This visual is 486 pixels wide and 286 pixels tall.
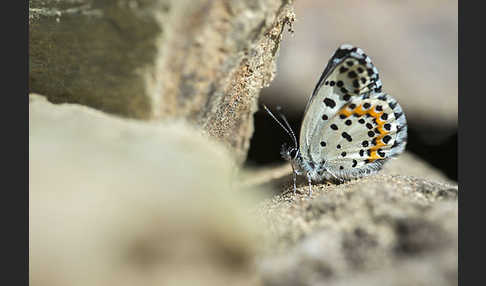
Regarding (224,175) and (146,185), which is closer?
(146,185)

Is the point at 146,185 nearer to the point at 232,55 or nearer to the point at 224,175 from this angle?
the point at 224,175

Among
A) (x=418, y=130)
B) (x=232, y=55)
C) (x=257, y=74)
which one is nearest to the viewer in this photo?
(x=232, y=55)

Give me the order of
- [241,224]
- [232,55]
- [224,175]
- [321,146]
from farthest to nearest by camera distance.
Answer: [321,146]
[232,55]
[224,175]
[241,224]

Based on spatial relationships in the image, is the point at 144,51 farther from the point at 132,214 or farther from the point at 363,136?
the point at 363,136

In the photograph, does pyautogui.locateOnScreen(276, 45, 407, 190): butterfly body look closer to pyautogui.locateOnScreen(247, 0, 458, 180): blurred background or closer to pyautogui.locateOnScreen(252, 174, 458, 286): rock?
pyautogui.locateOnScreen(252, 174, 458, 286): rock

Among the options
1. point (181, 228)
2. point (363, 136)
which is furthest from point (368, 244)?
point (363, 136)

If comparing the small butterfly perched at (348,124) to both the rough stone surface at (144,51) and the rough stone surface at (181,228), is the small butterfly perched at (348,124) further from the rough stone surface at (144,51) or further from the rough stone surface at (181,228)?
the rough stone surface at (181,228)

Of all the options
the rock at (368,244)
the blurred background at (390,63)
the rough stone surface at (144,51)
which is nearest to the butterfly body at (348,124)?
the rough stone surface at (144,51)

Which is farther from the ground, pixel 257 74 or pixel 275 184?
pixel 257 74

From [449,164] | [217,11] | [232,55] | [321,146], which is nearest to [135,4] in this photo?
[217,11]
